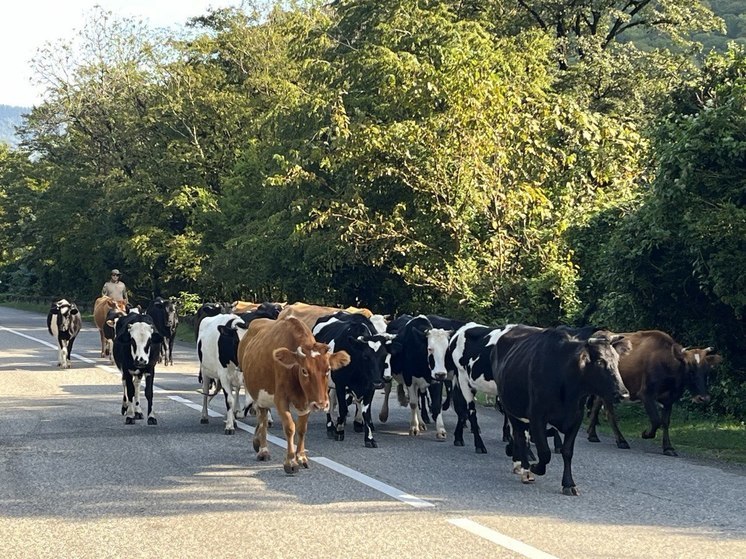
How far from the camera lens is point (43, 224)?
60781 millimetres

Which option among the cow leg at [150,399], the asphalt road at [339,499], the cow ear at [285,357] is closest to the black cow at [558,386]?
the asphalt road at [339,499]

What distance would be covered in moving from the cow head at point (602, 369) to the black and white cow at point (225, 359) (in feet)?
17.8

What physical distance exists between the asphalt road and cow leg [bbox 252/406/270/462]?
0.51 ft

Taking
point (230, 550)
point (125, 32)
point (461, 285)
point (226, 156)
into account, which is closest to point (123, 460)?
point (230, 550)

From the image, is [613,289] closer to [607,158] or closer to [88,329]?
[607,158]

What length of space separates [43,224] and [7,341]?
24.8 m

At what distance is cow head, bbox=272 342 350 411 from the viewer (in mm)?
11852

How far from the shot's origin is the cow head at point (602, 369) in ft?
36.3

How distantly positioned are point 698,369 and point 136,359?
771 centimetres

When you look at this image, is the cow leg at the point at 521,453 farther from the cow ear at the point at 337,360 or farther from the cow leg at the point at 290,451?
the cow leg at the point at 290,451

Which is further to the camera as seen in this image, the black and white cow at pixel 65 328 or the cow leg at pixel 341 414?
the black and white cow at pixel 65 328

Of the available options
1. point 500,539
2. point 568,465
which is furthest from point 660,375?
point 500,539

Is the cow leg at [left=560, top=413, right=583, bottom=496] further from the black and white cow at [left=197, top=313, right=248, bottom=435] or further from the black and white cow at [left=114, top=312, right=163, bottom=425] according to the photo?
the black and white cow at [left=114, top=312, right=163, bottom=425]

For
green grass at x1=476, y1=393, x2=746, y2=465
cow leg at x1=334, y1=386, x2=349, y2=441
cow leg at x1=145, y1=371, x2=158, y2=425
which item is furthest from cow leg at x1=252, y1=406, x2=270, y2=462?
green grass at x1=476, y1=393, x2=746, y2=465
